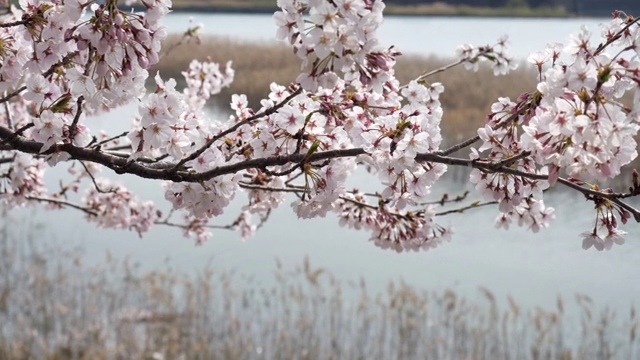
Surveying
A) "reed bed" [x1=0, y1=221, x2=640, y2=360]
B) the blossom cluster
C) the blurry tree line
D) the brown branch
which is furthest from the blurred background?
the blurry tree line

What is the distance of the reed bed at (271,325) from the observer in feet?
15.8

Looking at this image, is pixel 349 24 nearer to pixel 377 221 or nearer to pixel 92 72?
pixel 92 72

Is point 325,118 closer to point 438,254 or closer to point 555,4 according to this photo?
point 438,254

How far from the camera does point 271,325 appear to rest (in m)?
5.14

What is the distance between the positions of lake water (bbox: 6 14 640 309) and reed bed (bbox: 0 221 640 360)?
2.13 ft

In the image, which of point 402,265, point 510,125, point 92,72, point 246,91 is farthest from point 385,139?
point 246,91

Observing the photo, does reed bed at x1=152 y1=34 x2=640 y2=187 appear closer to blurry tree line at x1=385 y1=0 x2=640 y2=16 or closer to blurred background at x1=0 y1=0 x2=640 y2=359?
blurred background at x1=0 y1=0 x2=640 y2=359

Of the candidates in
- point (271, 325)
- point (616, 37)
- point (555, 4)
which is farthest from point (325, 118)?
point (555, 4)

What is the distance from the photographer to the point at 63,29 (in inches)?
55.4

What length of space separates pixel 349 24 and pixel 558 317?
4.01m

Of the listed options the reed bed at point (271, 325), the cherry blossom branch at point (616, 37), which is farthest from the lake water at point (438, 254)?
the cherry blossom branch at point (616, 37)

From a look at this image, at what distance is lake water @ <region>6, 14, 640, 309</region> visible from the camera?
624cm

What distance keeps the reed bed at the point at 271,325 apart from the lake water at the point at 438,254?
0.65m

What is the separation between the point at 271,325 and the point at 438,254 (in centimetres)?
241
